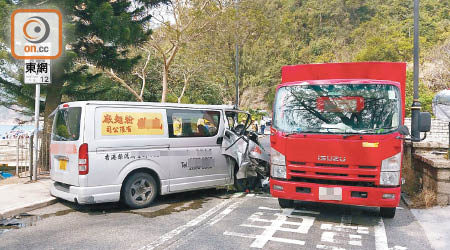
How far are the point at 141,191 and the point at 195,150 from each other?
1357 mm

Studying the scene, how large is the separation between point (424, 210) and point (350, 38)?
63007 millimetres

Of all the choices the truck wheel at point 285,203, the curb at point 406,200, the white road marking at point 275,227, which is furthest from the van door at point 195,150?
the curb at point 406,200

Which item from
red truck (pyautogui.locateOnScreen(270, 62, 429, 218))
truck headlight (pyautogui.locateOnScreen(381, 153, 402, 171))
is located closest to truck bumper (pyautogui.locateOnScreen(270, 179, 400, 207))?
red truck (pyautogui.locateOnScreen(270, 62, 429, 218))

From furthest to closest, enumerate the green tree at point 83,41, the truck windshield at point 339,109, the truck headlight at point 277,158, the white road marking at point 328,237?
the green tree at point 83,41 → the truck headlight at point 277,158 → the truck windshield at point 339,109 → the white road marking at point 328,237

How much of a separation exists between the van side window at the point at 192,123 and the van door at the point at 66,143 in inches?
65.3

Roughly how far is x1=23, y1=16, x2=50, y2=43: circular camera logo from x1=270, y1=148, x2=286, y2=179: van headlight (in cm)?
673

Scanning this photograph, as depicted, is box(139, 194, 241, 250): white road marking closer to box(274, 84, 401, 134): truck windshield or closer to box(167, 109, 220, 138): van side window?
box(167, 109, 220, 138): van side window

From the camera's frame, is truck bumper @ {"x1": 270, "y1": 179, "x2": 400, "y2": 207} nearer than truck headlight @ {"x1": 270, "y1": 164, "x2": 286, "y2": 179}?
Yes

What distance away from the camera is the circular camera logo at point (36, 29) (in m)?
9.34

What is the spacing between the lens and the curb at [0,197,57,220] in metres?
6.28

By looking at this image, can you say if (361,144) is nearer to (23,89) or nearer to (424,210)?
(424,210)

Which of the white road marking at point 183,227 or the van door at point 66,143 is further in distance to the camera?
the van door at point 66,143

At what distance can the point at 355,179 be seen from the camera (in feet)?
18.3

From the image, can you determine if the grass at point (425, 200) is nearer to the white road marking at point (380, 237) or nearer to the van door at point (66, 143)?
the white road marking at point (380, 237)
